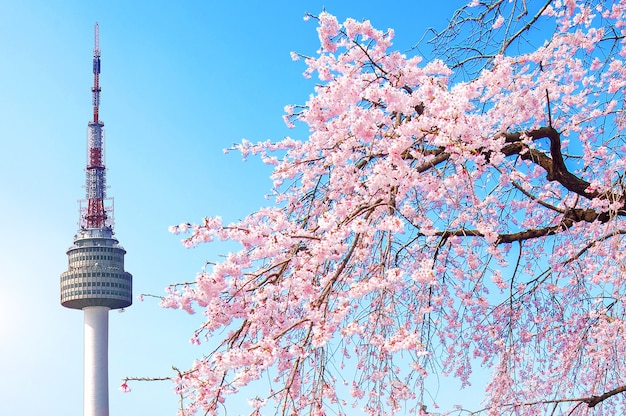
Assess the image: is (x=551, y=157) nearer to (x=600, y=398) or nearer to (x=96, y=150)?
(x=600, y=398)

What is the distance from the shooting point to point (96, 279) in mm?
55000

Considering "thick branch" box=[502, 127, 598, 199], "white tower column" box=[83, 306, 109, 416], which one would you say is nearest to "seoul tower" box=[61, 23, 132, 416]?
"white tower column" box=[83, 306, 109, 416]

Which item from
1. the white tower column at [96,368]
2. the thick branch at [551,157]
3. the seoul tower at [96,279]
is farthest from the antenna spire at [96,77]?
the thick branch at [551,157]

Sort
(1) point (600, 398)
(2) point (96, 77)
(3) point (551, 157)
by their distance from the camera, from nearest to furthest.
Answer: (1) point (600, 398), (3) point (551, 157), (2) point (96, 77)

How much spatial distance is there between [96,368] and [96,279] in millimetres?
5992

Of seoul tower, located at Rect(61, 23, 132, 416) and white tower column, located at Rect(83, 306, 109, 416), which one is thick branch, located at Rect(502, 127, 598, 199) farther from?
white tower column, located at Rect(83, 306, 109, 416)

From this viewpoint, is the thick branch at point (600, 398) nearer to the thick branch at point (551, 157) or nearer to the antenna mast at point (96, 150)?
the thick branch at point (551, 157)

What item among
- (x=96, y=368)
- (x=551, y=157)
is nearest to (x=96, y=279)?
(x=96, y=368)

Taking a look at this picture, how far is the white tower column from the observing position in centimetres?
5394

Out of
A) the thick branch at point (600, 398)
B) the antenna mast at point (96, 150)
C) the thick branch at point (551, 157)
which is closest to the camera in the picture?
the thick branch at point (551, 157)

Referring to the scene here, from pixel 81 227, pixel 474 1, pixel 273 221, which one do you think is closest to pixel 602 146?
pixel 474 1

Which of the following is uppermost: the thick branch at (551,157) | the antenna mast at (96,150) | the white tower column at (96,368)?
the antenna mast at (96,150)

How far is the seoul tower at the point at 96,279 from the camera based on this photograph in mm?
52562

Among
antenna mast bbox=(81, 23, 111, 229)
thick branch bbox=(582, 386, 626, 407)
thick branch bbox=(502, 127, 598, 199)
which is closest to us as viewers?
thick branch bbox=(502, 127, 598, 199)
